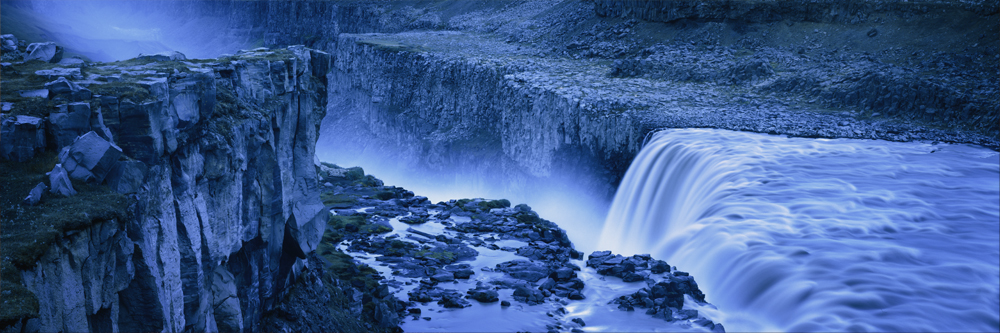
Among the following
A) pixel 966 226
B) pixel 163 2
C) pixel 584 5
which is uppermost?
pixel 584 5

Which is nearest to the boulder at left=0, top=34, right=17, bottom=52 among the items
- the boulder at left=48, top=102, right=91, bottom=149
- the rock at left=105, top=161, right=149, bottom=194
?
the boulder at left=48, top=102, right=91, bottom=149

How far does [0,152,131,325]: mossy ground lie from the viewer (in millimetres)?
7457

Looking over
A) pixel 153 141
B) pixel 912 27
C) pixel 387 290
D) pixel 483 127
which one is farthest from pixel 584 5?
pixel 153 141

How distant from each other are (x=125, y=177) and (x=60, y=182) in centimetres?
85

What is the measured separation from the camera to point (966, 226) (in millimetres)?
17344

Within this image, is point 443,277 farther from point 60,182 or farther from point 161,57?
point 60,182

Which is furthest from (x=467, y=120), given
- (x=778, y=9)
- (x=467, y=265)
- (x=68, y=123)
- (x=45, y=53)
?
(x=68, y=123)

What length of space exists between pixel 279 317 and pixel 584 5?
39999 millimetres

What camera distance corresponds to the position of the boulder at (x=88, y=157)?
31.3 ft

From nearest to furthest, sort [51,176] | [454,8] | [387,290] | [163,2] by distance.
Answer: [51,176] < [387,290] < [454,8] < [163,2]

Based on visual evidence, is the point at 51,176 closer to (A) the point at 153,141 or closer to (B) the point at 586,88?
(A) the point at 153,141

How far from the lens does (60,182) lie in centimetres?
922

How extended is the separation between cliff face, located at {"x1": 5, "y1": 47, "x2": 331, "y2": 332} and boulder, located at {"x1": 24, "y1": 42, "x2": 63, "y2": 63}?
1.74m

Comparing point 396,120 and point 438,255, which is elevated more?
point 438,255
